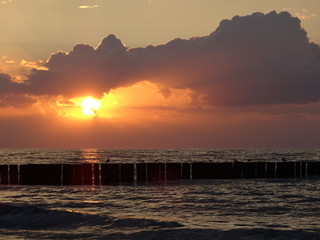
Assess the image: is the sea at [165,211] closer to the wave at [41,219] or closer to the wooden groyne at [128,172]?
the wave at [41,219]

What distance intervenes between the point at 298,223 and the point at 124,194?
14.2 meters

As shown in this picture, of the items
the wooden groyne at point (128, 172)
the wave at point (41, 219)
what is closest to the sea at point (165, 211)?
the wave at point (41, 219)

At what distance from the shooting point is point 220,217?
21.9m

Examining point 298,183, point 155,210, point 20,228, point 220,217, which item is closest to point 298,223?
point 220,217

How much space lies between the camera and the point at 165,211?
23750mm

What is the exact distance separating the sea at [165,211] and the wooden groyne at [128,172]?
1.41 m

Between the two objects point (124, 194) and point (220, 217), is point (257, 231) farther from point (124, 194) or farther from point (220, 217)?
A: point (124, 194)

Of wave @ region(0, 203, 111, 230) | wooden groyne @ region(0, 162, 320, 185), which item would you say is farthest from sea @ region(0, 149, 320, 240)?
wooden groyne @ region(0, 162, 320, 185)

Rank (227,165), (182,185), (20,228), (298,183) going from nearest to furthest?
(20,228) < (182,185) < (298,183) < (227,165)

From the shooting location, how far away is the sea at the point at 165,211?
55.6 feet

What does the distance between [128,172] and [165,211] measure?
1670 cm

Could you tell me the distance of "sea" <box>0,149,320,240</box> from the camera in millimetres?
16938

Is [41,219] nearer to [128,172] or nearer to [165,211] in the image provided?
[165,211]

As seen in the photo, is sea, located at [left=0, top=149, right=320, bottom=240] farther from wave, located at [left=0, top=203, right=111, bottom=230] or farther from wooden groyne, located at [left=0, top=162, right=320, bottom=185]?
wooden groyne, located at [left=0, top=162, right=320, bottom=185]
